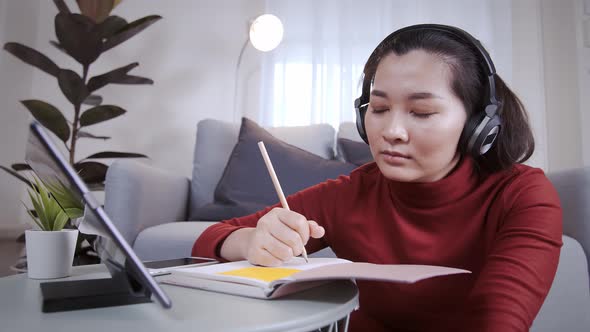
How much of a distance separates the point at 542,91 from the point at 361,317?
266cm

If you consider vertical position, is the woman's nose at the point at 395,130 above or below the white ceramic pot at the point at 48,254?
above

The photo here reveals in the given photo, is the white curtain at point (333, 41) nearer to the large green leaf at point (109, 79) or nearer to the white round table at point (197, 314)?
the large green leaf at point (109, 79)

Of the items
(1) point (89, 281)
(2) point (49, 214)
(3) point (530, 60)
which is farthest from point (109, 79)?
(3) point (530, 60)

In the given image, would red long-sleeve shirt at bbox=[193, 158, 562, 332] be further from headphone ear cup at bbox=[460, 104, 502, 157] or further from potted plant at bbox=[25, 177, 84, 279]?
potted plant at bbox=[25, 177, 84, 279]

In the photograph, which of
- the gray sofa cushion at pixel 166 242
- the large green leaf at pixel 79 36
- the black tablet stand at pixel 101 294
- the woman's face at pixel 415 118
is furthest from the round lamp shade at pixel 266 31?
the black tablet stand at pixel 101 294

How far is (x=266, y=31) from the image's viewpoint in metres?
2.24

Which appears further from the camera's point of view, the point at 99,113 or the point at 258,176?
the point at 99,113

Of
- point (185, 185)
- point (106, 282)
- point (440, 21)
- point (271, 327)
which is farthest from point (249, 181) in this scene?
point (440, 21)

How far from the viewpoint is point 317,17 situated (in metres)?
2.72

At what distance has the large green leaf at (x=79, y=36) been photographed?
1899 millimetres

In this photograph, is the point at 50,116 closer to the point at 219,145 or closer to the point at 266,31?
the point at 219,145

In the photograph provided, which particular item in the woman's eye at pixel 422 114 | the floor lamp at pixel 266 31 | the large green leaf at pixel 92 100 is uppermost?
the floor lamp at pixel 266 31

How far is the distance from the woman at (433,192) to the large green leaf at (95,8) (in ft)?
5.72

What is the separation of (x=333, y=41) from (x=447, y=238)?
2199mm
